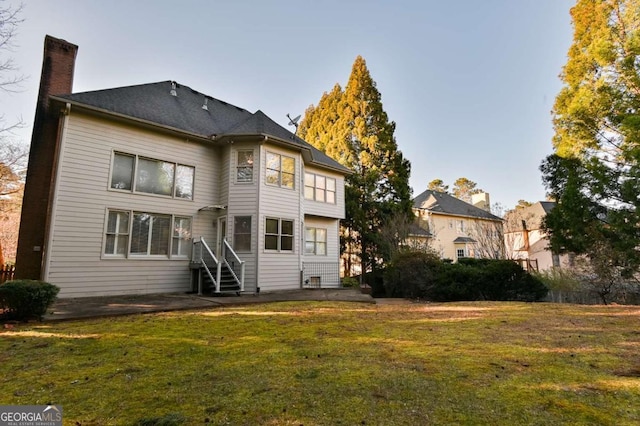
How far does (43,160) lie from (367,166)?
1742 centimetres

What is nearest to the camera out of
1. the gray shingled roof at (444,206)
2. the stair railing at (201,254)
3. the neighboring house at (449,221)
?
the stair railing at (201,254)

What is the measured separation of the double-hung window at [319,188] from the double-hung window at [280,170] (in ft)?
7.46

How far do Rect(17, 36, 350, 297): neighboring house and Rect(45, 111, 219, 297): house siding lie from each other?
0.10 ft

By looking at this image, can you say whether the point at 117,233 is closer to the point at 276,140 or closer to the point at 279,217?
the point at 279,217

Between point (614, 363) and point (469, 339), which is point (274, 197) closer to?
point (469, 339)

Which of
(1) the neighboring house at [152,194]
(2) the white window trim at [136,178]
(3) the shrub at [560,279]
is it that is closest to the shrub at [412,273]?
(1) the neighboring house at [152,194]

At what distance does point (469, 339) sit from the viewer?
4.86 m

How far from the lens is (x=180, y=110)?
13.8 meters

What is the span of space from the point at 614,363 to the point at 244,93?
73.5 ft

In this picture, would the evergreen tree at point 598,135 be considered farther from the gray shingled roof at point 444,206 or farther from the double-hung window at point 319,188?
the gray shingled roof at point 444,206

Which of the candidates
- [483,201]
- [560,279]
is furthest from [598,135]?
[483,201]

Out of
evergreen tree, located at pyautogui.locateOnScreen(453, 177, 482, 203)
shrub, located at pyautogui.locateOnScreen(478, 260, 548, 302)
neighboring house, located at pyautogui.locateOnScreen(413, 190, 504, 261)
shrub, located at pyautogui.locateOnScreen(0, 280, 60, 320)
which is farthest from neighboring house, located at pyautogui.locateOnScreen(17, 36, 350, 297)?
evergreen tree, located at pyautogui.locateOnScreen(453, 177, 482, 203)

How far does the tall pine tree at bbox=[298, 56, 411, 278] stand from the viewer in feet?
69.3

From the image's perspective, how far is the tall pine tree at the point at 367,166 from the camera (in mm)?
21125
